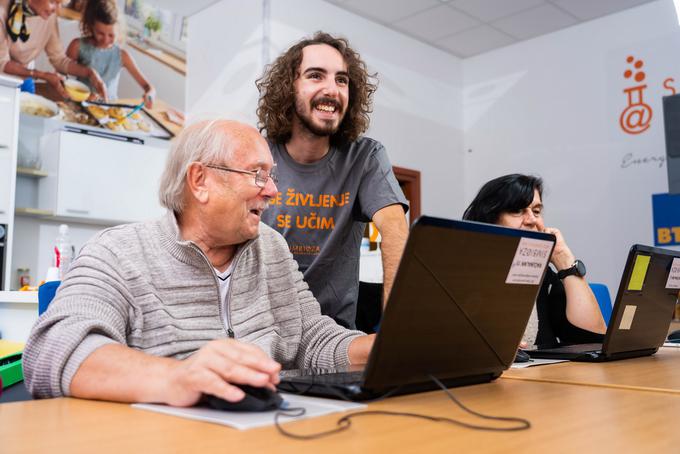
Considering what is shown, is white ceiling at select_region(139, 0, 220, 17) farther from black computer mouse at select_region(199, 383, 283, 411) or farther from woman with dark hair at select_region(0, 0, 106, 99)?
black computer mouse at select_region(199, 383, 283, 411)

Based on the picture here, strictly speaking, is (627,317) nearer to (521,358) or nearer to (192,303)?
(521,358)

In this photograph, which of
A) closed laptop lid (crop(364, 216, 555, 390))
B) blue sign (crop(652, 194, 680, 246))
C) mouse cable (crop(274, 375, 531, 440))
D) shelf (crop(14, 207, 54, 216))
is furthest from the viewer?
blue sign (crop(652, 194, 680, 246))

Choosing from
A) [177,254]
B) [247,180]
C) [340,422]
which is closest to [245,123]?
[247,180]

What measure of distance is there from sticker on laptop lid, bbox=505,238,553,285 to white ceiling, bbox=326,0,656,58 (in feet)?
13.3

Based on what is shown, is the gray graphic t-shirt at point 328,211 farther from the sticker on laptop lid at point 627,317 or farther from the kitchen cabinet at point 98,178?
the kitchen cabinet at point 98,178

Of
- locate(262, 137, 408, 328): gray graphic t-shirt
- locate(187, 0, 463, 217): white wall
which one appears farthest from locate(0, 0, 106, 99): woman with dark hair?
locate(262, 137, 408, 328): gray graphic t-shirt

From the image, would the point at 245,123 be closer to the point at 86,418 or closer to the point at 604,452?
the point at 86,418

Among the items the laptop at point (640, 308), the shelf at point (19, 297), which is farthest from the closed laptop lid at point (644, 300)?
the shelf at point (19, 297)

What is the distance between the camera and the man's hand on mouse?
80cm

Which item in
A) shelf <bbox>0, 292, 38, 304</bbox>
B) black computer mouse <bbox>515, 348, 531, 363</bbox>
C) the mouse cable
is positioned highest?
the mouse cable

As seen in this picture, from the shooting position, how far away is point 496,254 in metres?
0.94

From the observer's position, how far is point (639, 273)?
1.50 m

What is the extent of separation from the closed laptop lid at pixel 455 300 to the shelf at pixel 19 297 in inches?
73.4

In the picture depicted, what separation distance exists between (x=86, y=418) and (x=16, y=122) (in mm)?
3679
